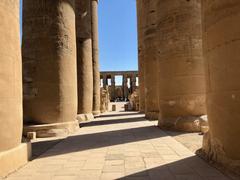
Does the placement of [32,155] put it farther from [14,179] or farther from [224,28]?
[224,28]

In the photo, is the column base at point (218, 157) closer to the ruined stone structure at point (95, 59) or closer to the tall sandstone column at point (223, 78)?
the tall sandstone column at point (223, 78)

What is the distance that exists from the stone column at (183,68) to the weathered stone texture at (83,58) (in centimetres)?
645

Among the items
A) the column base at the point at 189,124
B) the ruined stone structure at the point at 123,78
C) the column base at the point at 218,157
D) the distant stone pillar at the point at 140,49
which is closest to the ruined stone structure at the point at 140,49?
the distant stone pillar at the point at 140,49

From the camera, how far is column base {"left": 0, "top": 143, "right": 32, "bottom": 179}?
397 centimetres

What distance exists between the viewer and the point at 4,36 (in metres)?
4.20

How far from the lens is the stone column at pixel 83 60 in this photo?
48.1 ft

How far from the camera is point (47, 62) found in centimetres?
864

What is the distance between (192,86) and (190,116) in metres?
0.98

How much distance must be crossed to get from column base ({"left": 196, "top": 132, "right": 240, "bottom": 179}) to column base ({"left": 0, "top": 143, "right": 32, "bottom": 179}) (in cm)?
323

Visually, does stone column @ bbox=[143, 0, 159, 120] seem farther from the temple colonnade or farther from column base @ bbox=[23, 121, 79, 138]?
column base @ bbox=[23, 121, 79, 138]

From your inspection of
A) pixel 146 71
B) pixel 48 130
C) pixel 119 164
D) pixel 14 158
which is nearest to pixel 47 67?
pixel 48 130

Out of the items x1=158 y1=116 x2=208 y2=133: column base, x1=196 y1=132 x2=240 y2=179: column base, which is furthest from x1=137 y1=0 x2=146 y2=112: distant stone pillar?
x1=196 y1=132 x2=240 y2=179: column base

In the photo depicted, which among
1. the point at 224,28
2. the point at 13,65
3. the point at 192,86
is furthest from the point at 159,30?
the point at 13,65

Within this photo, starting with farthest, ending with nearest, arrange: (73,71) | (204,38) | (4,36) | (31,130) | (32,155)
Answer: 1. (73,71)
2. (31,130)
3. (32,155)
4. (204,38)
5. (4,36)
